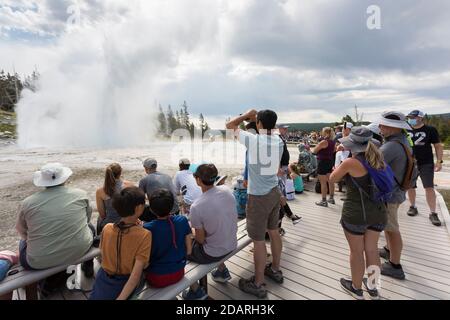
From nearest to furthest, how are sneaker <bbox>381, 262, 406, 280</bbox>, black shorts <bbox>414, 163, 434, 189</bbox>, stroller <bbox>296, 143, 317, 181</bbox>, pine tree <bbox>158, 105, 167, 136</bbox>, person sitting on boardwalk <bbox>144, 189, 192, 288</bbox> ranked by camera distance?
person sitting on boardwalk <bbox>144, 189, 192, 288</bbox> → sneaker <bbox>381, 262, 406, 280</bbox> → black shorts <bbox>414, 163, 434, 189</bbox> → stroller <bbox>296, 143, 317, 181</bbox> → pine tree <bbox>158, 105, 167, 136</bbox>

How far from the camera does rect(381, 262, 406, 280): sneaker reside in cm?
289

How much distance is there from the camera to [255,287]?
2621 millimetres

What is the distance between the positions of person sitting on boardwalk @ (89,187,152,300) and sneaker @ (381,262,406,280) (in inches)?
107

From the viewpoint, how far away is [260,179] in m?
2.46

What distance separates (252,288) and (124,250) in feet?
4.68

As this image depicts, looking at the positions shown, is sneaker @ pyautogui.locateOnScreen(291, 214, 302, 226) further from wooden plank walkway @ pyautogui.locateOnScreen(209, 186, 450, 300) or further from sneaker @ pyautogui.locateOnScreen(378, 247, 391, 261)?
sneaker @ pyautogui.locateOnScreen(378, 247, 391, 261)

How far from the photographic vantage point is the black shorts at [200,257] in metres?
2.48

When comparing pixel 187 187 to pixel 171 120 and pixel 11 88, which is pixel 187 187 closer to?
pixel 171 120

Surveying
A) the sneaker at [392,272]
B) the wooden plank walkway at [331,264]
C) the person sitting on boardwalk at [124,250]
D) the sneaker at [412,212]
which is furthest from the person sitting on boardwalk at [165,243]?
the sneaker at [412,212]

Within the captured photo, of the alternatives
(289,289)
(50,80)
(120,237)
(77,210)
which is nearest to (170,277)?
(120,237)

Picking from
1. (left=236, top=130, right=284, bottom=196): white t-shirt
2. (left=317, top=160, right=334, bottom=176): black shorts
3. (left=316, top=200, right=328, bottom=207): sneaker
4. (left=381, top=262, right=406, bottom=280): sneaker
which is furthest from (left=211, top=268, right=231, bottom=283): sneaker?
(left=317, top=160, right=334, bottom=176): black shorts

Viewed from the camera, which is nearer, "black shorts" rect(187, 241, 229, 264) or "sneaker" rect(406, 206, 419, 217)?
"black shorts" rect(187, 241, 229, 264)

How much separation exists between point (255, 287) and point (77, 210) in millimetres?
1953
